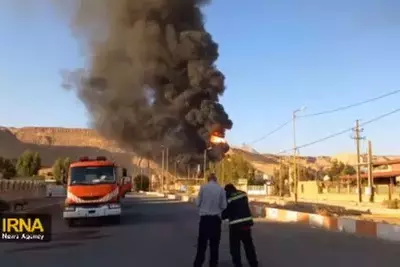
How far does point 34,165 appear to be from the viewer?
95.7 meters

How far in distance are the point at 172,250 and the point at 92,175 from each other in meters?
7.64

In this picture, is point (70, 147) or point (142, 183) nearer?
point (142, 183)

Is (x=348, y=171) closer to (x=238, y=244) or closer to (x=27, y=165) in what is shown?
(x=27, y=165)

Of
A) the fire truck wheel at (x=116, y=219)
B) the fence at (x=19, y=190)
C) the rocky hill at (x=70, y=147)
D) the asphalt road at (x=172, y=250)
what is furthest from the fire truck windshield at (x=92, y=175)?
the rocky hill at (x=70, y=147)

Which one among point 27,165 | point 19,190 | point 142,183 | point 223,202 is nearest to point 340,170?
point 142,183

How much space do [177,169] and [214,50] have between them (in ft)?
80.2

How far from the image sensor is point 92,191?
17.8m

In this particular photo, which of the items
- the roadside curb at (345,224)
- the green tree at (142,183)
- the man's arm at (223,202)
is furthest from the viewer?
the green tree at (142,183)

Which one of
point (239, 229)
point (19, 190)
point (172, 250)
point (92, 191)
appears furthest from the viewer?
point (19, 190)

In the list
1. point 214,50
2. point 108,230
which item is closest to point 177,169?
point 214,50

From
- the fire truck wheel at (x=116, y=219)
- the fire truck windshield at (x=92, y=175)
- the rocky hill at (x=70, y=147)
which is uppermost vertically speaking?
→ the rocky hill at (x=70, y=147)

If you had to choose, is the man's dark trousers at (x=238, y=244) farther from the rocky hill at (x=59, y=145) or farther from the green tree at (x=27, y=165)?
the rocky hill at (x=59, y=145)

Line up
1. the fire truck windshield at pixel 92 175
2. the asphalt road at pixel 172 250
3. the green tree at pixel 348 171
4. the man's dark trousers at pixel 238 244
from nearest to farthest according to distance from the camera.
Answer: the man's dark trousers at pixel 238 244 < the asphalt road at pixel 172 250 < the fire truck windshield at pixel 92 175 < the green tree at pixel 348 171

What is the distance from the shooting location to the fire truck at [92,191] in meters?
17.8
